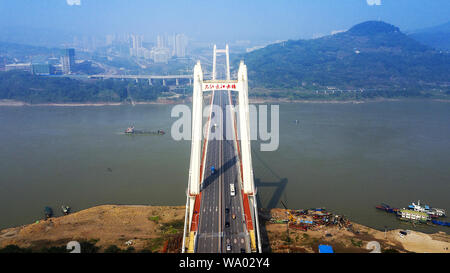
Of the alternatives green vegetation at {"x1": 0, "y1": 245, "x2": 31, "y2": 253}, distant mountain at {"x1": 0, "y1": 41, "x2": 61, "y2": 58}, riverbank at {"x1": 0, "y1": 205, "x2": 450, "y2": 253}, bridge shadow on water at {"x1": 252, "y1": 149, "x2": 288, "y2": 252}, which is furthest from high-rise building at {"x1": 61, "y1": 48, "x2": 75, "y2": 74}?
green vegetation at {"x1": 0, "y1": 245, "x2": 31, "y2": 253}

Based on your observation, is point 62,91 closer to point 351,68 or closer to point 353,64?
point 351,68

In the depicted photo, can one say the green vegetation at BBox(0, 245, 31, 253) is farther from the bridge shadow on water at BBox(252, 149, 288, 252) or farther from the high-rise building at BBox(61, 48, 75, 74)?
the high-rise building at BBox(61, 48, 75, 74)

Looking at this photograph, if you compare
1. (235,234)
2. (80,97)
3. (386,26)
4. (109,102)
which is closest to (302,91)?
(109,102)

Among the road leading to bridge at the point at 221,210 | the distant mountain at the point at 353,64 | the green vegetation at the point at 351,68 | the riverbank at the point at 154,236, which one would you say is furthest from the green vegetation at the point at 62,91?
the riverbank at the point at 154,236

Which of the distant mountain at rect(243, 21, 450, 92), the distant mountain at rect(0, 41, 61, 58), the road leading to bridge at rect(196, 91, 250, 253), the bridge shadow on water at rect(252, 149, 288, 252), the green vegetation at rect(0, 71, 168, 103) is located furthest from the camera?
the distant mountain at rect(0, 41, 61, 58)

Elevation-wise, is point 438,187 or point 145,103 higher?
point 145,103

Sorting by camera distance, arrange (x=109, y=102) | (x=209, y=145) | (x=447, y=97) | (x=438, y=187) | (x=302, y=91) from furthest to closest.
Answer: (x=302, y=91) < (x=447, y=97) < (x=109, y=102) < (x=209, y=145) < (x=438, y=187)
